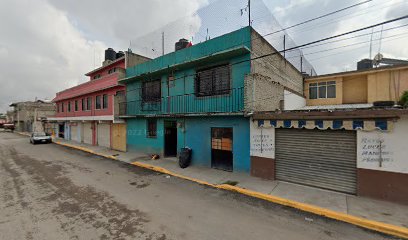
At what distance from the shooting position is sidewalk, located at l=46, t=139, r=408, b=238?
15.5 feet

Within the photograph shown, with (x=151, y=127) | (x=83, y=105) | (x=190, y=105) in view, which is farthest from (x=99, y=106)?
(x=190, y=105)

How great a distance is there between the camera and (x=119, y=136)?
52.1 feet

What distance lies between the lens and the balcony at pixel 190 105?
29.1 ft

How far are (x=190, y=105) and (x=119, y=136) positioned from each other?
8637mm

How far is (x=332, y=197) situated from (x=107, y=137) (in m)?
17.6

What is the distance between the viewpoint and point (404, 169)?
5.52 metres

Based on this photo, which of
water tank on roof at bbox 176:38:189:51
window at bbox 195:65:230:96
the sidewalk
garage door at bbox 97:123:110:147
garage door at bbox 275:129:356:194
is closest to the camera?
the sidewalk

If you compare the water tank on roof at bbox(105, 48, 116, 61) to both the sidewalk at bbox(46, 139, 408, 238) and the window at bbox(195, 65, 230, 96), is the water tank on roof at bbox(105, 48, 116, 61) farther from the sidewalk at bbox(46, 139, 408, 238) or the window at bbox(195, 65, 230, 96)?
the sidewalk at bbox(46, 139, 408, 238)

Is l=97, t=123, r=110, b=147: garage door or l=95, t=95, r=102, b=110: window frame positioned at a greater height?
l=95, t=95, r=102, b=110: window frame

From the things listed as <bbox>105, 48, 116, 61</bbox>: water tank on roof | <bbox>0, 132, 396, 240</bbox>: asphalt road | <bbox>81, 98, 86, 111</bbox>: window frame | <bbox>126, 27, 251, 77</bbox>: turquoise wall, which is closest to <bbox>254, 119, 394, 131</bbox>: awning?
<bbox>0, 132, 396, 240</bbox>: asphalt road

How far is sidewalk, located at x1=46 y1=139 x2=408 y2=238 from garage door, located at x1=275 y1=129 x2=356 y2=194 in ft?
1.18

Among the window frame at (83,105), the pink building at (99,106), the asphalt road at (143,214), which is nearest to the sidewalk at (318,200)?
the asphalt road at (143,214)

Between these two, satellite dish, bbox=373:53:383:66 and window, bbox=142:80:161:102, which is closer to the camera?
window, bbox=142:80:161:102

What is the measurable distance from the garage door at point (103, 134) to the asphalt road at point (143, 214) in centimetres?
927
